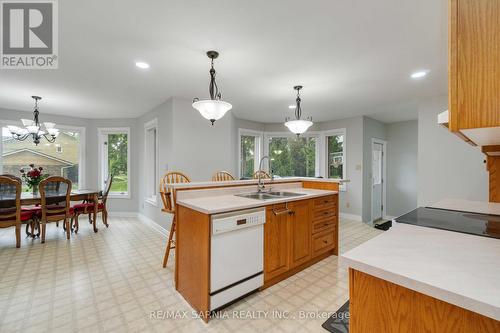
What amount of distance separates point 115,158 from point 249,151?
3463 millimetres

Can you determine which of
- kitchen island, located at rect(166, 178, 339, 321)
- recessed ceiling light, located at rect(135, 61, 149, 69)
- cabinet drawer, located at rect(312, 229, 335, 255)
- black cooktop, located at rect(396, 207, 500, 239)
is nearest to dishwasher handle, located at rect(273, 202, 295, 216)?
kitchen island, located at rect(166, 178, 339, 321)

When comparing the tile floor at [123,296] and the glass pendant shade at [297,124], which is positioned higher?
the glass pendant shade at [297,124]

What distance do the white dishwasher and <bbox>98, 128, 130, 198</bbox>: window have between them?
4.62 m

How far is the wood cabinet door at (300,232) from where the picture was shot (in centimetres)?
245

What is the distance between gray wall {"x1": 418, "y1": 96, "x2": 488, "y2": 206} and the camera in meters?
3.35

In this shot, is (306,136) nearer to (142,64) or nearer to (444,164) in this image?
(444,164)

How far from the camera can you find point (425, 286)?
24.7 inches

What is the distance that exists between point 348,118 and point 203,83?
3.83 metres

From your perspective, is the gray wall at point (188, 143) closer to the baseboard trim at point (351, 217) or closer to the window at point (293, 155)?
the window at point (293, 155)

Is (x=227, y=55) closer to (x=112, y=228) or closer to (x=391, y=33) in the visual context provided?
(x=391, y=33)

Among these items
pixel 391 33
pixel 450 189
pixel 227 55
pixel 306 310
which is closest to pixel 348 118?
pixel 450 189

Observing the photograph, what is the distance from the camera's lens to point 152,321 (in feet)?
5.90

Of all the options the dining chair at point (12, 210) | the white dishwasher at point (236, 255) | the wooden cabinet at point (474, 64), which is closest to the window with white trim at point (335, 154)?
the white dishwasher at point (236, 255)

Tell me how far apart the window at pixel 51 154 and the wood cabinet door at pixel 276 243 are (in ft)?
17.7
